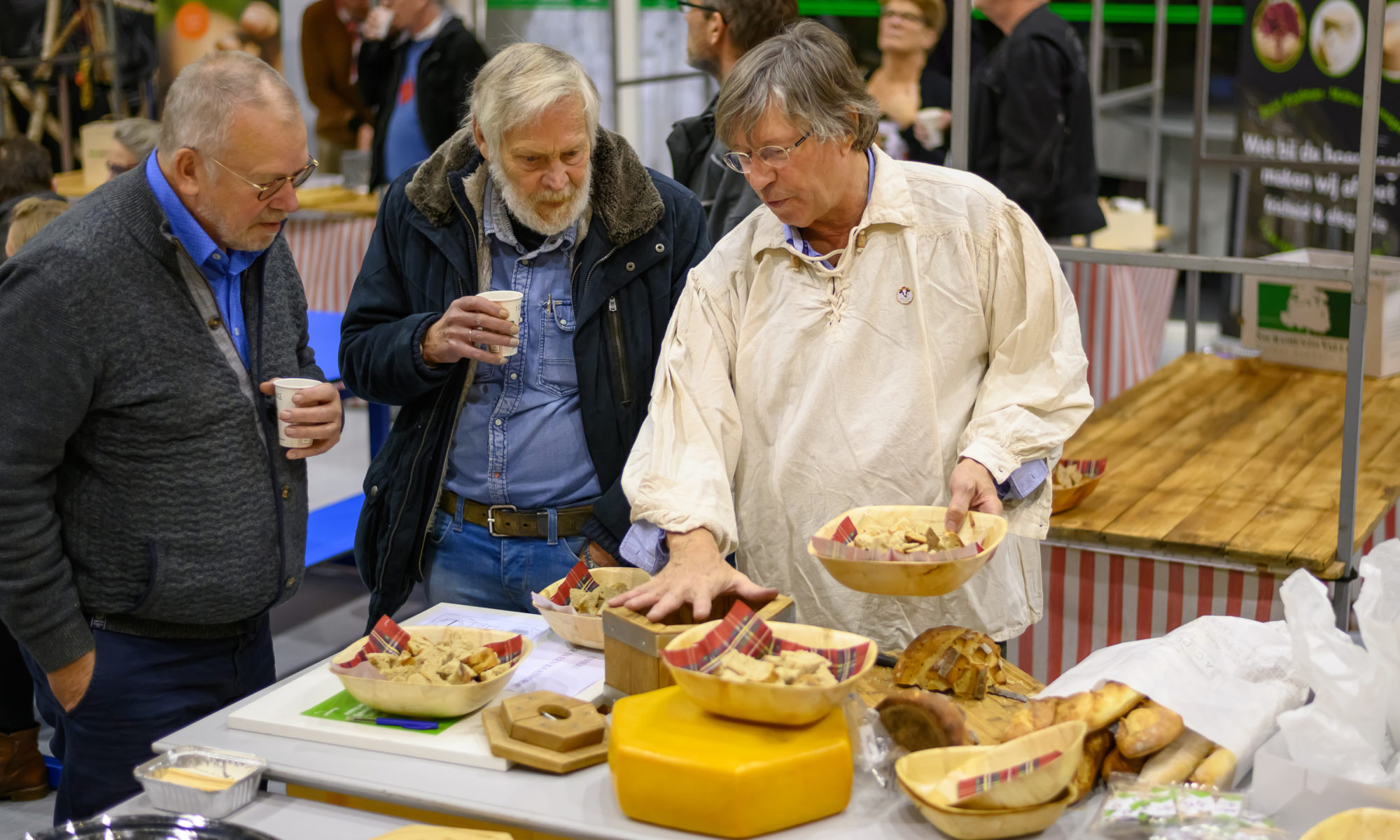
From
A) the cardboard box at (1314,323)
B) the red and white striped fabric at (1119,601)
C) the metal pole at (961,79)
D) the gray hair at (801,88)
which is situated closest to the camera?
the gray hair at (801,88)

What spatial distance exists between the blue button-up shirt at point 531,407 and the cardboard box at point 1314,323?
9.82 ft

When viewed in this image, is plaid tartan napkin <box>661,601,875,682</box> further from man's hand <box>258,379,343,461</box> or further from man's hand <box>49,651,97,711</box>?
man's hand <box>49,651,97,711</box>

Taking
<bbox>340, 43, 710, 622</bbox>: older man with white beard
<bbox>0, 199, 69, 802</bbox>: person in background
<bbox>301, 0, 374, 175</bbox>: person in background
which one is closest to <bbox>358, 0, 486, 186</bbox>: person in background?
A: <bbox>301, 0, 374, 175</bbox>: person in background

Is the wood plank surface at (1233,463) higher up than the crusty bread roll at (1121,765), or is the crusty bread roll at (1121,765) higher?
the crusty bread roll at (1121,765)

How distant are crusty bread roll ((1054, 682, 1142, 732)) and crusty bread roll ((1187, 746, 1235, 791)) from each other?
4.4 inches

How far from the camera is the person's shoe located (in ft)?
11.9

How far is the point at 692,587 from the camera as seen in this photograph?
1991 millimetres

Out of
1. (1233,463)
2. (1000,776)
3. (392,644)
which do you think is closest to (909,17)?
(1233,463)

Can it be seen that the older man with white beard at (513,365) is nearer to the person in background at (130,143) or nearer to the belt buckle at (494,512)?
the belt buckle at (494,512)

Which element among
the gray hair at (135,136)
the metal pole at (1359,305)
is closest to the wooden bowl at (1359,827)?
the metal pole at (1359,305)

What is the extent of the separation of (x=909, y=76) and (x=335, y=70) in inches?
Result: 159

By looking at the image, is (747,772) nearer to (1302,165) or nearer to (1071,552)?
(1071,552)

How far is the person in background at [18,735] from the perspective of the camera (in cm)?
363

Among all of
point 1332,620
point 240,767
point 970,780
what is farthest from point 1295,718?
point 240,767
